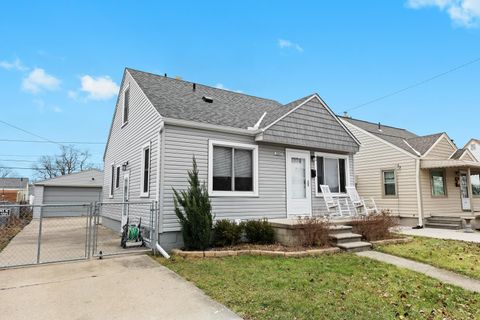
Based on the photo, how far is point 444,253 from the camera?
717 centimetres

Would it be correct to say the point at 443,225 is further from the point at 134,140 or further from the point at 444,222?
the point at 134,140

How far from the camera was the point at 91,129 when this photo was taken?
3641cm

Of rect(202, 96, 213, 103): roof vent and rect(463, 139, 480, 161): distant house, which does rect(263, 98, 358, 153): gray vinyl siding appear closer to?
rect(202, 96, 213, 103): roof vent

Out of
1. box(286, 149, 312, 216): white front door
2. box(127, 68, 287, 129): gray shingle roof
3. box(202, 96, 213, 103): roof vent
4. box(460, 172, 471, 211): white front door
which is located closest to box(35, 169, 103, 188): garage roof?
box(127, 68, 287, 129): gray shingle roof

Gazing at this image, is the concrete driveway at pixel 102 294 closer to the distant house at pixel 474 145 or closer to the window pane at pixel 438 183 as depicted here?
the window pane at pixel 438 183

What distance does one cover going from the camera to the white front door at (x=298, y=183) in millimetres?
9742

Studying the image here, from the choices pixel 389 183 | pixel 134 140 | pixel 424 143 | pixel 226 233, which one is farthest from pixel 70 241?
pixel 424 143

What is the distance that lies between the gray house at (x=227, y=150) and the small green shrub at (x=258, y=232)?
0.81m

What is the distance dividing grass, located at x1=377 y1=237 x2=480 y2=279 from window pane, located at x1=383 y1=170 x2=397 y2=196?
5.50m

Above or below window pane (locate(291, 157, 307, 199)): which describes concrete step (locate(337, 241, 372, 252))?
below

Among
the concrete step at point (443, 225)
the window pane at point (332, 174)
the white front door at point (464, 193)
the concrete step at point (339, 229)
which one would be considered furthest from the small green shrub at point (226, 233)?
the white front door at point (464, 193)

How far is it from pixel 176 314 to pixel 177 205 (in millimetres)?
3865

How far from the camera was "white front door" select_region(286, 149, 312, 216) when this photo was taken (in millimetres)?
9742

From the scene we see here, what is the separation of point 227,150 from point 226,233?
2.54m
